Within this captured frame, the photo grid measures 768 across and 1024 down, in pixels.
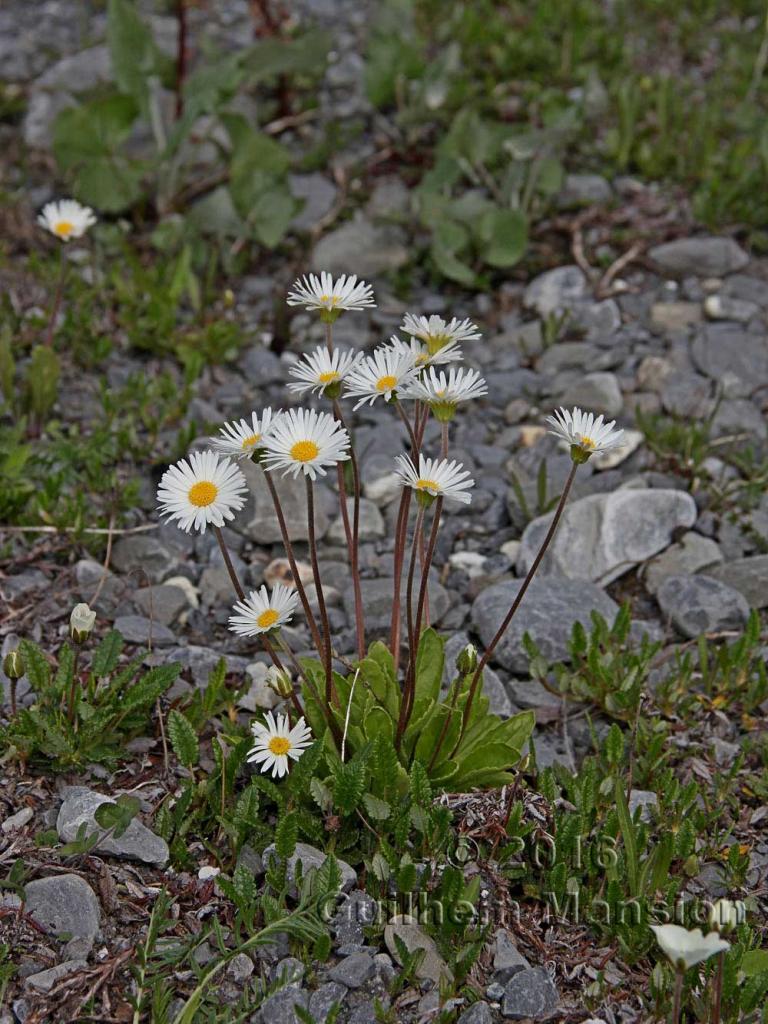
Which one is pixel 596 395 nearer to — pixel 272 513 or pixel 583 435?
pixel 272 513

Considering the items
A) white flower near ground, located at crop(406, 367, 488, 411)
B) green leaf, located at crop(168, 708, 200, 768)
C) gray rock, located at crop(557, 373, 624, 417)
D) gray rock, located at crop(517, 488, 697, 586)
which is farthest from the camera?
gray rock, located at crop(557, 373, 624, 417)

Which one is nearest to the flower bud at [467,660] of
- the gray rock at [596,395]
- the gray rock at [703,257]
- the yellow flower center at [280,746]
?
the yellow flower center at [280,746]

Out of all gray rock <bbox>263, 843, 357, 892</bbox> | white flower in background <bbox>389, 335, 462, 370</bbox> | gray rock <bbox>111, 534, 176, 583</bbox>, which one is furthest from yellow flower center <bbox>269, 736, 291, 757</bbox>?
gray rock <bbox>111, 534, 176, 583</bbox>

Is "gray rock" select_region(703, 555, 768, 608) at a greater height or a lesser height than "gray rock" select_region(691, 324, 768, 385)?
lesser

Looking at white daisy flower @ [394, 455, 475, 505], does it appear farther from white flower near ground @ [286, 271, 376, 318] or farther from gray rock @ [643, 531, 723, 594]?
gray rock @ [643, 531, 723, 594]

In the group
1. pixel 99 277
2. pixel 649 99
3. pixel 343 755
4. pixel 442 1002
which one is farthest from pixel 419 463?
pixel 649 99

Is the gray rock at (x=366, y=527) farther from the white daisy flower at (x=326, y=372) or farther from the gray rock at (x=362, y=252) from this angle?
the gray rock at (x=362, y=252)

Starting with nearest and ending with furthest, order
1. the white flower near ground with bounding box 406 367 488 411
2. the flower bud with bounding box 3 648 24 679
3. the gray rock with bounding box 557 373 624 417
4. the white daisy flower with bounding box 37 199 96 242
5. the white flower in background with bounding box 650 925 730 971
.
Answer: the white flower in background with bounding box 650 925 730 971
the white flower near ground with bounding box 406 367 488 411
the flower bud with bounding box 3 648 24 679
the white daisy flower with bounding box 37 199 96 242
the gray rock with bounding box 557 373 624 417
